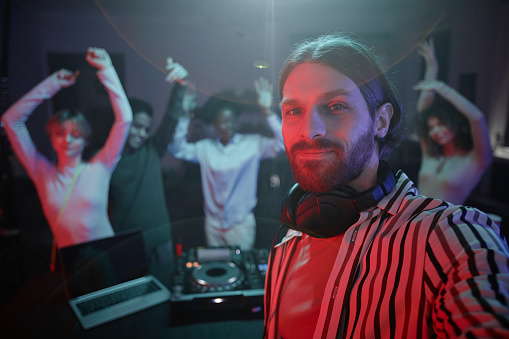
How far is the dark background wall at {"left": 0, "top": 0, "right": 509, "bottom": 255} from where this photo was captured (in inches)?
142

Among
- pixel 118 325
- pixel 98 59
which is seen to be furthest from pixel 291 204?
pixel 98 59

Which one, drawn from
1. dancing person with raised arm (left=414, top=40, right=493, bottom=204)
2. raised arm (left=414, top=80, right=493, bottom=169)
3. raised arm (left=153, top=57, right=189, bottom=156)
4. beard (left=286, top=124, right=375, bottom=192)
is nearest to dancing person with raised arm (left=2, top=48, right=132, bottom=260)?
raised arm (left=153, top=57, right=189, bottom=156)

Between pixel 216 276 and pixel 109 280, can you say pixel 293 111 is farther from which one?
pixel 109 280

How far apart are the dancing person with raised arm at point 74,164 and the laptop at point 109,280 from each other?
1.06m

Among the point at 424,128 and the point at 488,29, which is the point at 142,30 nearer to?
the point at 424,128

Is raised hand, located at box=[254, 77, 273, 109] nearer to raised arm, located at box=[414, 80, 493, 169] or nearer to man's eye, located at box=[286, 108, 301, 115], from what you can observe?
raised arm, located at box=[414, 80, 493, 169]

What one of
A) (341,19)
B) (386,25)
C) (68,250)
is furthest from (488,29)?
(68,250)

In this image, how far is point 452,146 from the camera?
2625 millimetres

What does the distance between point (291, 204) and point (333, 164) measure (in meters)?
0.24

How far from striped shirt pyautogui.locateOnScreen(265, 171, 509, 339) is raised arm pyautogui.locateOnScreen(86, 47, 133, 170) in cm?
218

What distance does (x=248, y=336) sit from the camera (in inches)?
46.5

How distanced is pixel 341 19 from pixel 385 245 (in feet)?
15.5

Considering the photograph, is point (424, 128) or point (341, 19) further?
point (341, 19)

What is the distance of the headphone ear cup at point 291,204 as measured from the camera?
925mm
